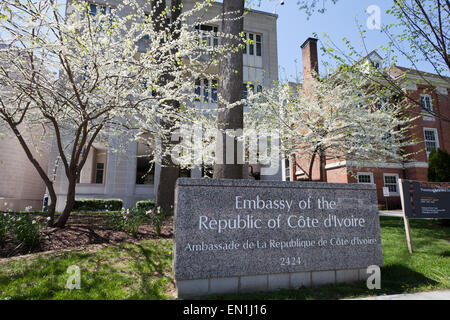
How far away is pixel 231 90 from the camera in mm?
6332

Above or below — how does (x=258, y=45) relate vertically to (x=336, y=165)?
above

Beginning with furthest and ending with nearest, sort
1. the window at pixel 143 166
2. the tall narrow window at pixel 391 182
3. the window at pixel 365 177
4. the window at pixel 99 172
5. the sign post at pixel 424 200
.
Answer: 1. the tall narrow window at pixel 391 182
2. the window at pixel 365 177
3. the window at pixel 99 172
4. the window at pixel 143 166
5. the sign post at pixel 424 200

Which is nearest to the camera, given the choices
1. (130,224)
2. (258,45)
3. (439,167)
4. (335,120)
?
(130,224)

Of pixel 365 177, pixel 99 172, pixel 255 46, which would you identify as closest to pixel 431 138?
pixel 365 177

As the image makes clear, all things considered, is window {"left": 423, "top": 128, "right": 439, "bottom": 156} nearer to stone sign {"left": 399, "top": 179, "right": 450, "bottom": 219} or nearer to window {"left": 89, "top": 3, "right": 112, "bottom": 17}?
stone sign {"left": 399, "top": 179, "right": 450, "bottom": 219}

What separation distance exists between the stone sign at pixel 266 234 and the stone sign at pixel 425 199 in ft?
8.91

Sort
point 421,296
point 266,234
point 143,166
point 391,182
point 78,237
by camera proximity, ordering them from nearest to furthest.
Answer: point 421,296 → point 266,234 → point 78,237 → point 143,166 → point 391,182

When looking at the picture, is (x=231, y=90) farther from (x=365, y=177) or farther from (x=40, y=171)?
(x=365, y=177)

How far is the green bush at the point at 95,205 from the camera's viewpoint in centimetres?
1357

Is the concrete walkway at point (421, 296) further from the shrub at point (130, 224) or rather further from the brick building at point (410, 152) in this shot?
the brick building at point (410, 152)

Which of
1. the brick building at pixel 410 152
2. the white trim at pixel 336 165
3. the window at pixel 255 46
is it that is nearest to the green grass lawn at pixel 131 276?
the white trim at pixel 336 165

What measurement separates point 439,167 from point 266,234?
37.2 ft

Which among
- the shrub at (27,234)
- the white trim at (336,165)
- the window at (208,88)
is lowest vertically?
the shrub at (27,234)
